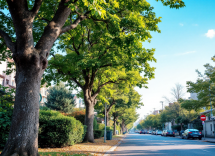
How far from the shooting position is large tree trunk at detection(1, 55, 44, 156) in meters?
6.25

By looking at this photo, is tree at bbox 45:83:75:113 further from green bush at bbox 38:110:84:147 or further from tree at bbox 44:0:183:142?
green bush at bbox 38:110:84:147

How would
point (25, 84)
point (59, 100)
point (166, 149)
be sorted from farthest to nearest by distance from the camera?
point (59, 100) < point (166, 149) < point (25, 84)

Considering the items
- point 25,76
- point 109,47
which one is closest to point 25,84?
point 25,76

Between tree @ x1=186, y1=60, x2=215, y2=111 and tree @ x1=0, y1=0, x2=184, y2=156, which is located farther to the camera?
tree @ x1=186, y1=60, x2=215, y2=111

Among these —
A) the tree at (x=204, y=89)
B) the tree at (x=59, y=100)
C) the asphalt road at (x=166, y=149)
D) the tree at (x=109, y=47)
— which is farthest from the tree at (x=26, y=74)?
the tree at (x=59, y=100)

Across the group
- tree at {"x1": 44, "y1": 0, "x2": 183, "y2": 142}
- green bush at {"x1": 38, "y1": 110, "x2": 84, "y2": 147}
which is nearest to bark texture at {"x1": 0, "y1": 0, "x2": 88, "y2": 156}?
tree at {"x1": 44, "y1": 0, "x2": 183, "y2": 142}

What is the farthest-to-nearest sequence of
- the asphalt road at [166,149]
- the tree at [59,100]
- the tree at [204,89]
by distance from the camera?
the tree at [59,100] < the tree at [204,89] < the asphalt road at [166,149]

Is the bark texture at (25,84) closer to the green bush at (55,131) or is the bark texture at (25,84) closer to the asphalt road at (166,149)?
the asphalt road at (166,149)

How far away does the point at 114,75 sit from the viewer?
1800 centimetres

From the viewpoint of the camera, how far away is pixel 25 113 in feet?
21.4

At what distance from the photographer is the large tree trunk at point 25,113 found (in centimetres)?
625

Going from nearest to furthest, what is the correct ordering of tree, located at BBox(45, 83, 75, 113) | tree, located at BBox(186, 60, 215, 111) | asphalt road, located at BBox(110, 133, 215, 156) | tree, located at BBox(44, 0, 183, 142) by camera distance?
tree, located at BBox(44, 0, 183, 142)
asphalt road, located at BBox(110, 133, 215, 156)
tree, located at BBox(186, 60, 215, 111)
tree, located at BBox(45, 83, 75, 113)

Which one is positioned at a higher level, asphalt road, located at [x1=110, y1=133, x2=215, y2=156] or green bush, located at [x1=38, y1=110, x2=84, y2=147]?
green bush, located at [x1=38, y1=110, x2=84, y2=147]

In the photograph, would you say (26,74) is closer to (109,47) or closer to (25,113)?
(25,113)
